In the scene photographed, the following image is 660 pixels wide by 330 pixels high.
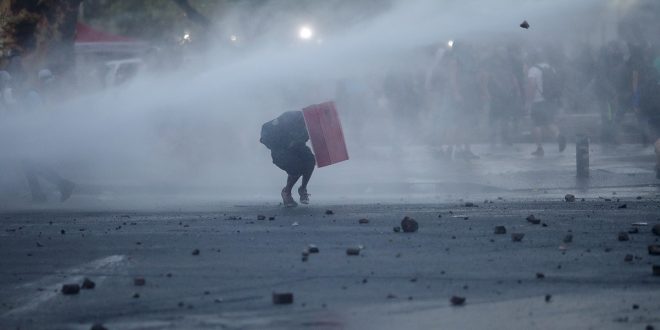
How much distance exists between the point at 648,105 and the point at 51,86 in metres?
9.50

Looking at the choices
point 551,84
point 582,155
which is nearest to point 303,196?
point 582,155

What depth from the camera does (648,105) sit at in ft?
67.7

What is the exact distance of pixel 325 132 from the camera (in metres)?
14.7

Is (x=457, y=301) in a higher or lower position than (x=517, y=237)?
lower

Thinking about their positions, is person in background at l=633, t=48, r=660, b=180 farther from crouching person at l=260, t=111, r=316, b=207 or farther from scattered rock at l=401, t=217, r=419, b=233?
scattered rock at l=401, t=217, r=419, b=233

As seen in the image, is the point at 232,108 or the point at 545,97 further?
the point at 545,97

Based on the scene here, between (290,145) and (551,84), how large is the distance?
1134cm

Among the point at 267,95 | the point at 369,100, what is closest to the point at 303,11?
the point at 369,100

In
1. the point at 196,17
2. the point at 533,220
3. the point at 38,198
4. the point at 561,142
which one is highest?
the point at 196,17

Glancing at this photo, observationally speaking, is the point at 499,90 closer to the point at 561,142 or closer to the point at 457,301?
the point at 561,142

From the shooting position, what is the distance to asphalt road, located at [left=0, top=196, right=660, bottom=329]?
773cm

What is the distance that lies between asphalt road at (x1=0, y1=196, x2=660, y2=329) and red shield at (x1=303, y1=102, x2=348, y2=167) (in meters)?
1.15

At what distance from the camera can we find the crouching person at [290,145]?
14.7 meters

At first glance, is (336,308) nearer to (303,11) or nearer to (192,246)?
(192,246)
